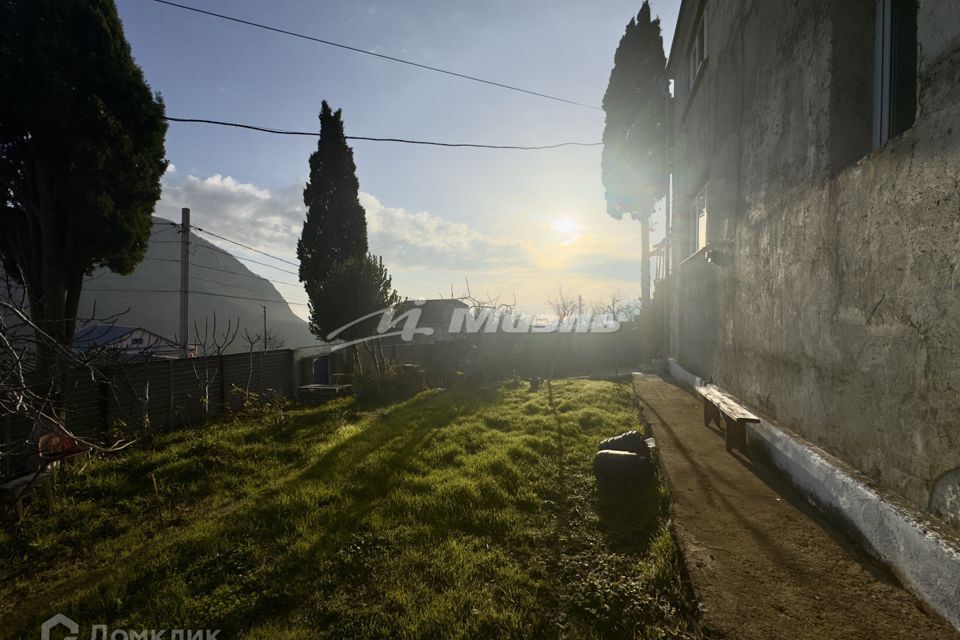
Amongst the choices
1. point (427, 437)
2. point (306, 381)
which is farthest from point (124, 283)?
point (427, 437)

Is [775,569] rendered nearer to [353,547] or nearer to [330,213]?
[353,547]

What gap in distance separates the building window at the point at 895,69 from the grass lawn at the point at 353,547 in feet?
10.2

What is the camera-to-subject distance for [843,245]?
246cm

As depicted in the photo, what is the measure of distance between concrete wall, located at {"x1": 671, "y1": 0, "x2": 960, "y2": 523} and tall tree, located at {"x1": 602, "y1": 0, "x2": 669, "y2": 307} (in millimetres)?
13311

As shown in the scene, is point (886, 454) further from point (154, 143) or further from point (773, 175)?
point (154, 143)

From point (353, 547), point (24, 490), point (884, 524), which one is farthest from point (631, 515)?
point (24, 490)

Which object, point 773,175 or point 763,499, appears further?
point 773,175

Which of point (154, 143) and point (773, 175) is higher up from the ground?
point (154, 143)

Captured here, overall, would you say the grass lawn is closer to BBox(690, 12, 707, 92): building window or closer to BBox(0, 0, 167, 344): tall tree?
BBox(0, 0, 167, 344): tall tree

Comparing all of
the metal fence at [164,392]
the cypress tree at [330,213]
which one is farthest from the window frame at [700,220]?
the cypress tree at [330,213]

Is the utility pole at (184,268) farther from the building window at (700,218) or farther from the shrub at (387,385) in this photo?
the building window at (700,218)

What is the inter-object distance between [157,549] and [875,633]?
4.80 meters

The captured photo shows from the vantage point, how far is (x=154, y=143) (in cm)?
829

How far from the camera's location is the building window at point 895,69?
7.67 feet
